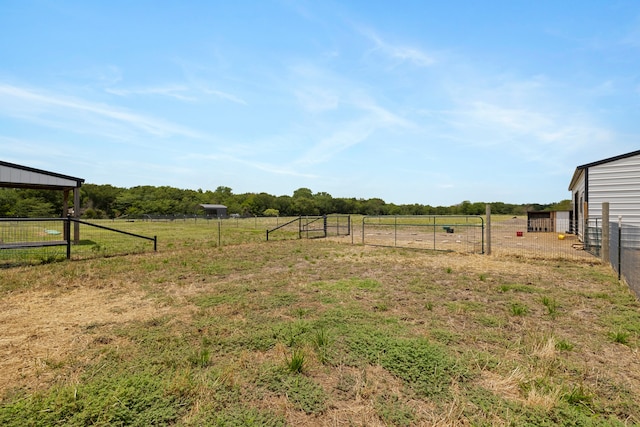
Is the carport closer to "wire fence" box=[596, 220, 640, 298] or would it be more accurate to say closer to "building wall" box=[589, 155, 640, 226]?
"wire fence" box=[596, 220, 640, 298]

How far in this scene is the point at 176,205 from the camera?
93938 millimetres

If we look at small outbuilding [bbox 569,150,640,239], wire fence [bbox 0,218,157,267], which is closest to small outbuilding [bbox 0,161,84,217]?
wire fence [bbox 0,218,157,267]

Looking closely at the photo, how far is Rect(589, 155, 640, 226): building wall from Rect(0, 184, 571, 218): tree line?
41.6 meters

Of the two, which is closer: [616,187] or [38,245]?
[38,245]

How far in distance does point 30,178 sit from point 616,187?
27625 millimetres

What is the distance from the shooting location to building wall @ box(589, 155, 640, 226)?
1398 centimetres

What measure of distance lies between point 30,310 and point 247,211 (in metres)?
102

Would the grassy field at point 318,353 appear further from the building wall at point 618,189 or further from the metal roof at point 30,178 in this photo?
the metal roof at point 30,178


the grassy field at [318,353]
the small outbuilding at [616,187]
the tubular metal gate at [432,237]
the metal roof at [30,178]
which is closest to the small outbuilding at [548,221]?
the tubular metal gate at [432,237]

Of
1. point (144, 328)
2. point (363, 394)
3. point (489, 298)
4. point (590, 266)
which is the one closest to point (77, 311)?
point (144, 328)

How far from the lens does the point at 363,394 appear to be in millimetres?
3107

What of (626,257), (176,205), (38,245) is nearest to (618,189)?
(626,257)

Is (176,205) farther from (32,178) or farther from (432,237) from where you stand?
(432,237)

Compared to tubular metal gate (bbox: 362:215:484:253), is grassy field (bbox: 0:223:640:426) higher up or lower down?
lower down
